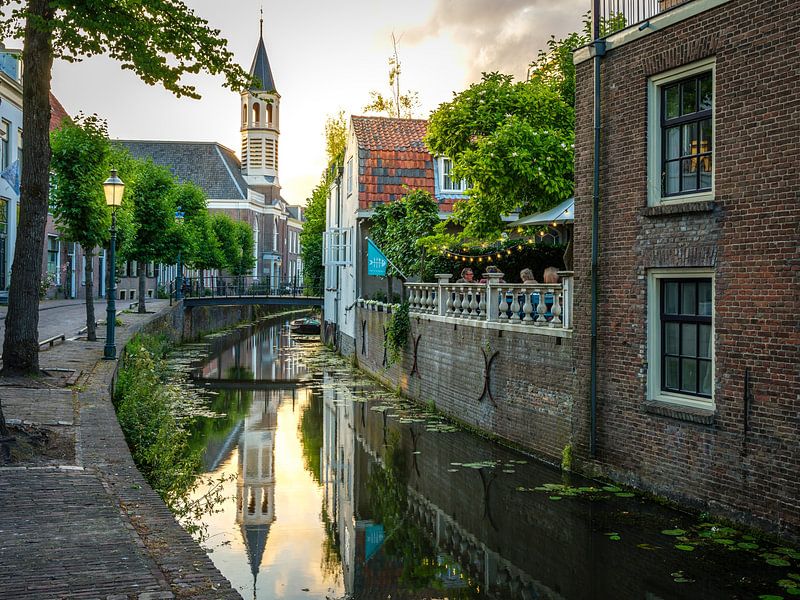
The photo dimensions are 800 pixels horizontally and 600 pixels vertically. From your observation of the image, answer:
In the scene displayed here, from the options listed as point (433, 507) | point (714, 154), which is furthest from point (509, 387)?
point (714, 154)

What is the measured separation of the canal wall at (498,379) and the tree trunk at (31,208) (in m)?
7.72

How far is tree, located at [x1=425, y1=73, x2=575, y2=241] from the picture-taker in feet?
63.9

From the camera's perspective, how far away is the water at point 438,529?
8008 millimetres

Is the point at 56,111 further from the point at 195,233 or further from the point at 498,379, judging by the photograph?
the point at 498,379

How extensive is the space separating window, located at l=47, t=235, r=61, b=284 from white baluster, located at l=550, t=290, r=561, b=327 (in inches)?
1260

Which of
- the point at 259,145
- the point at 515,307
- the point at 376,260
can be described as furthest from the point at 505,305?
the point at 259,145

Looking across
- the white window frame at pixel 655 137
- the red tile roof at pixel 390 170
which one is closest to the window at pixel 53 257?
the red tile roof at pixel 390 170

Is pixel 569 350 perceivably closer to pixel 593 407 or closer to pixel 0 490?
pixel 593 407

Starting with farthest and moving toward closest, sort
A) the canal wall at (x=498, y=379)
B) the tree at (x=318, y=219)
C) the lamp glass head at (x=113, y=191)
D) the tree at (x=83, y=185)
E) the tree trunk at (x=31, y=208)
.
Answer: the tree at (x=318, y=219)
the tree at (x=83, y=185)
the lamp glass head at (x=113, y=191)
the tree trunk at (x=31, y=208)
the canal wall at (x=498, y=379)

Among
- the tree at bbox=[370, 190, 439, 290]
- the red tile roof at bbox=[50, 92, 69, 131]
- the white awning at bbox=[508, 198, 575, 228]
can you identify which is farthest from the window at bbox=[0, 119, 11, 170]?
the white awning at bbox=[508, 198, 575, 228]

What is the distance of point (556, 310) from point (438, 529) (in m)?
4.15

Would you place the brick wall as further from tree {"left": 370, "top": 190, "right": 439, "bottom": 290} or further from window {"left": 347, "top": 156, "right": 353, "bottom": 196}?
window {"left": 347, "top": 156, "right": 353, "bottom": 196}

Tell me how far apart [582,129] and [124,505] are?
798 cm

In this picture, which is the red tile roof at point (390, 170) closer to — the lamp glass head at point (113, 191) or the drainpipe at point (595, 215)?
the lamp glass head at point (113, 191)
